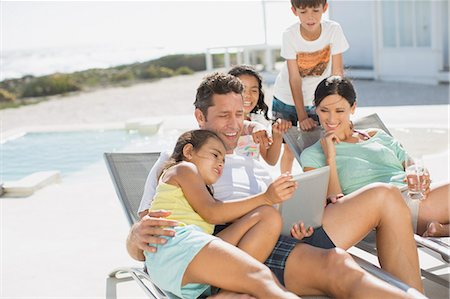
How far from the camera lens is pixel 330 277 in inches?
102

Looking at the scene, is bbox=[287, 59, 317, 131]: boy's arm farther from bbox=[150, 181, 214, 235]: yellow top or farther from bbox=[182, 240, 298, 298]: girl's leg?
bbox=[182, 240, 298, 298]: girl's leg

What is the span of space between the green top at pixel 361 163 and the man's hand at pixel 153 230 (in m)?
1.16

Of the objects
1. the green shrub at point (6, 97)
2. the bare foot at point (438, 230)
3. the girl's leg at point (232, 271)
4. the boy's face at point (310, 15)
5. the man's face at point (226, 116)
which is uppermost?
the boy's face at point (310, 15)

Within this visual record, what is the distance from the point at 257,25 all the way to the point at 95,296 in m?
32.8

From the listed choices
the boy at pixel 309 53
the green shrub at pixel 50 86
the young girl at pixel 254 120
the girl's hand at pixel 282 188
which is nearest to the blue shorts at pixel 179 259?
the girl's hand at pixel 282 188

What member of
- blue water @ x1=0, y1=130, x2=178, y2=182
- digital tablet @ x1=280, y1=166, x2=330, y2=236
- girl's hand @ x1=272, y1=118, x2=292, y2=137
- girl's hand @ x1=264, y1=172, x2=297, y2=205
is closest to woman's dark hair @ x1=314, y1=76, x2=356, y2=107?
girl's hand @ x1=272, y1=118, x2=292, y2=137

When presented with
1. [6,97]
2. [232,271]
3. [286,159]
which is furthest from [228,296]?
[6,97]

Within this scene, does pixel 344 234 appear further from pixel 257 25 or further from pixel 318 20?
pixel 257 25

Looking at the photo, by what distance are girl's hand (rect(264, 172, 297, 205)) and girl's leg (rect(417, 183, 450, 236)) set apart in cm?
108

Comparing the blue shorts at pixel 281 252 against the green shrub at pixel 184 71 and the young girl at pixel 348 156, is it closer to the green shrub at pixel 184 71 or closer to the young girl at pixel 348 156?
the young girl at pixel 348 156

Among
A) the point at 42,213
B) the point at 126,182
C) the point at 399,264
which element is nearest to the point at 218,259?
the point at 399,264

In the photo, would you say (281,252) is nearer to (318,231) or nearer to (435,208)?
(318,231)

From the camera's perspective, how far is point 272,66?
17922 mm

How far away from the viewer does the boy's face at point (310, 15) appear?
170 inches
